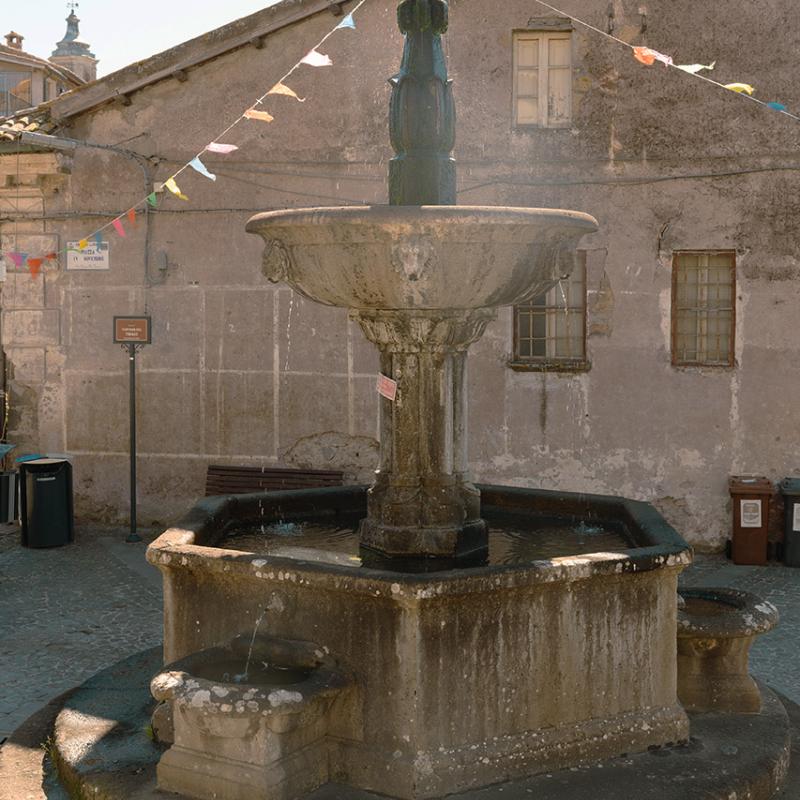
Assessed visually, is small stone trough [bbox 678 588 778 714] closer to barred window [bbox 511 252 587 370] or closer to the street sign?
barred window [bbox 511 252 587 370]

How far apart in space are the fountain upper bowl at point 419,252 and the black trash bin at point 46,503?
260 inches

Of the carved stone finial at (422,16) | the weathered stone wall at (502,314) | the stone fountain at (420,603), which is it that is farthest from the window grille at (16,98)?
the stone fountain at (420,603)

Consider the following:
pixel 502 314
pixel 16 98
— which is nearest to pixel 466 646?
pixel 502 314

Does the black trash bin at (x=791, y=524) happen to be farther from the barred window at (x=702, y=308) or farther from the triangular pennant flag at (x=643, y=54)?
the triangular pennant flag at (x=643, y=54)

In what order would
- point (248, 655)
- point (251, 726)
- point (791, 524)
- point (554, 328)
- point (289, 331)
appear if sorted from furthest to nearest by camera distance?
point (289, 331), point (554, 328), point (791, 524), point (248, 655), point (251, 726)

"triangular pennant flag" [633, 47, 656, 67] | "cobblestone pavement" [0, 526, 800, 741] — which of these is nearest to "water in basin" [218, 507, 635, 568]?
"cobblestone pavement" [0, 526, 800, 741]

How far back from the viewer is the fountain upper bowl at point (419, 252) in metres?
5.20

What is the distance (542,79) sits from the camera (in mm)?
11523

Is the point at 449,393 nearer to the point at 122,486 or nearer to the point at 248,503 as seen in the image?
the point at 248,503

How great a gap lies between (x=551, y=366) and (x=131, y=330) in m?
4.29

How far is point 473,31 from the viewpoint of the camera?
37.6 ft

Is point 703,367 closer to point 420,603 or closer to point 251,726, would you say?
point 420,603

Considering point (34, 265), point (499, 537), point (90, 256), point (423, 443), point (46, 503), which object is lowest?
point (46, 503)

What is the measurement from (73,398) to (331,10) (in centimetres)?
489
